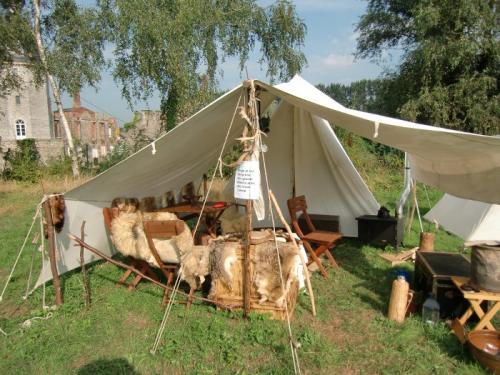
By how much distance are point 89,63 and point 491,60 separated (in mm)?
12236

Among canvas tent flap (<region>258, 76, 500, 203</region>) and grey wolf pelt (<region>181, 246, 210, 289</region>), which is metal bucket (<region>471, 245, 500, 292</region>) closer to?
canvas tent flap (<region>258, 76, 500, 203</region>)

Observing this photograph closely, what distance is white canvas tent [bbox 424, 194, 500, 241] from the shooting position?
5086mm

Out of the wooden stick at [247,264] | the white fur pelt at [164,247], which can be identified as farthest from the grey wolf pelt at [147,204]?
the wooden stick at [247,264]

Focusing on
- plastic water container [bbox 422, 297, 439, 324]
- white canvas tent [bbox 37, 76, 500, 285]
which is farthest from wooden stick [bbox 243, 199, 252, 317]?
plastic water container [bbox 422, 297, 439, 324]

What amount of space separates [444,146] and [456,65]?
10.7 metres

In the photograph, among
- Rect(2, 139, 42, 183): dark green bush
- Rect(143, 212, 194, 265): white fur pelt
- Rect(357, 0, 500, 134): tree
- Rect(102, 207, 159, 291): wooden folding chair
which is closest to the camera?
Rect(143, 212, 194, 265): white fur pelt

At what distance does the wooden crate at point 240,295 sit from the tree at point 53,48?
8535 mm

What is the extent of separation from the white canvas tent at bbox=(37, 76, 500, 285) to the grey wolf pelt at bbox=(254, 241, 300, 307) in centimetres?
115

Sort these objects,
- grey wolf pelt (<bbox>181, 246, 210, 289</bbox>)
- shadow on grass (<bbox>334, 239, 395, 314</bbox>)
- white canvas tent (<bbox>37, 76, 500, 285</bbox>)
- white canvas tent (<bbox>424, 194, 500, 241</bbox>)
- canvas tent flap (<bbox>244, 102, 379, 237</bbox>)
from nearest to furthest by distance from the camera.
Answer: white canvas tent (<bbox>37, 76, 500, 285</bbox>) → grey wolf pelt (<bbox>181, 246, 210, 289</bbox>) → shadow on grass (<bbox>334, 239, 395, 314</bbox>) → white canvas tent (<bbox>424, 194, 500, 241</bbox>) → canvas tent flap (<bbox>244, 102, 379, 237</bbox>)

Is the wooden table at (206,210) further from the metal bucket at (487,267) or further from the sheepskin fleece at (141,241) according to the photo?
the metal bucket at (487,267)

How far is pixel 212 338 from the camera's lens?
2801 mm

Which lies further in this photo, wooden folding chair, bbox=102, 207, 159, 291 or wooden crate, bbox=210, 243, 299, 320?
wooden folding chair, bbox=102, 207, 159, 291

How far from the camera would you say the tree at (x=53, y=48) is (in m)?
10.3

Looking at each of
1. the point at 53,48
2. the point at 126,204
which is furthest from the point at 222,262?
the point at 53,48
